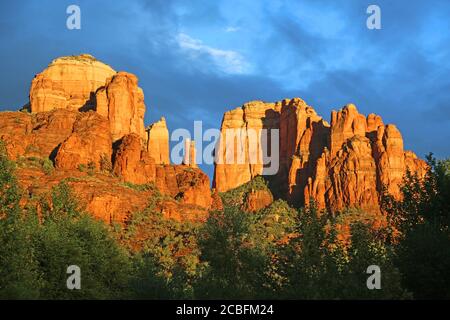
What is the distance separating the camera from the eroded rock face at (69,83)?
16925 cm

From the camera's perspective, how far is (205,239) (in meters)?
42.3

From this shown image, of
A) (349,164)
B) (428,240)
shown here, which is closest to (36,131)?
(349,164)

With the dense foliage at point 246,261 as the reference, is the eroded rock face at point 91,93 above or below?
above

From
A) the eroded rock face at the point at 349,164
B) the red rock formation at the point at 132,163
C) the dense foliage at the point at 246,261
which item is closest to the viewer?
the dense foliage at the point at 246,261

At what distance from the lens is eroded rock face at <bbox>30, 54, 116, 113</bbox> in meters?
169

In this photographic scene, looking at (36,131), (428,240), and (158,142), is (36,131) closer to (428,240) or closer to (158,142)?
(158,142)

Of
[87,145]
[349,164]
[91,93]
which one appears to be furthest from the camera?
[91,93]

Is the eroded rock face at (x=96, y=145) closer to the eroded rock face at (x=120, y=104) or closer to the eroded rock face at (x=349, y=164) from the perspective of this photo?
the eroded rock face at (x=120, y=104)

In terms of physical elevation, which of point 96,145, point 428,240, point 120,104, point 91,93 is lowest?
point 428,240

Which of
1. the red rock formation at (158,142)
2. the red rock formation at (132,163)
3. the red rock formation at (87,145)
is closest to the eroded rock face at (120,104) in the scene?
the red rock formation at (158,142)

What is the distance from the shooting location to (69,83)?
180 meters

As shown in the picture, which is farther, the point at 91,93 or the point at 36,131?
the point at 91,93

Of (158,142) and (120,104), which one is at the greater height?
(120,104)

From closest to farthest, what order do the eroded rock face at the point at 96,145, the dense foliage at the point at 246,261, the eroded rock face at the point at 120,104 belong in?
the dense foliage at the point at 246,261, the eroded rock face at the point at 96,145, the eroded rock face at the point at 120,104
